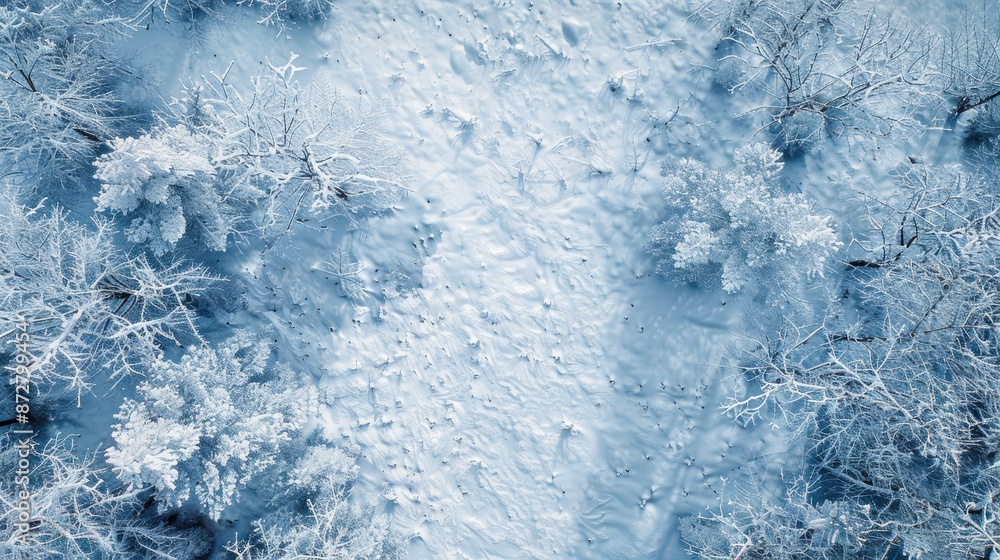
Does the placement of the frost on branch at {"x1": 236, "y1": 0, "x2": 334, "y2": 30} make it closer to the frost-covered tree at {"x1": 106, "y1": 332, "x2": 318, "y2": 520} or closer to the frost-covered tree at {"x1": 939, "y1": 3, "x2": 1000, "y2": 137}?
the frost-covered tree at {"x1": 106, "y1": 332, "x2": 318, "y2": 520}

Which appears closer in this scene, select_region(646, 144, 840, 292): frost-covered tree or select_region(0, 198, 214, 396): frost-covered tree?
select_region(0, 198, 214, 396): frost-covered tree

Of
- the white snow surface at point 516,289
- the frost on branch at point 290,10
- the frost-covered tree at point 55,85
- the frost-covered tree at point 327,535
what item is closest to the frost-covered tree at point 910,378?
the white snow surface at point 516,289

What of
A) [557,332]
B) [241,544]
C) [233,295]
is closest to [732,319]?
[557,332]

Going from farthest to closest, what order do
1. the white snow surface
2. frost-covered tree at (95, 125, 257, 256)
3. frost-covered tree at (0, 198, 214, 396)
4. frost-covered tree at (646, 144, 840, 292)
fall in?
1. the white snow surface
2. frost-covered tree at (646, 144, 840, 292)
3. frost-covered tree at (0, 198, 214, 396)
4. frost-covered tree at (95, 125, 257, 256)

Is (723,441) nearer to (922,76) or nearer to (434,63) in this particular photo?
(922,76)

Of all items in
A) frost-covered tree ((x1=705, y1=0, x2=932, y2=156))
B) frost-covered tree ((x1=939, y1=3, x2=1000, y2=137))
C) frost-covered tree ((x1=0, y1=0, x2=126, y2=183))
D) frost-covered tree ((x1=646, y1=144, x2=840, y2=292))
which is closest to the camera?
frost-covered tree ((x1=646, y1=144, x2=840, y2=292))

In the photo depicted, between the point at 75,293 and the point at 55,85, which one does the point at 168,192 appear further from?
the point at 55,85

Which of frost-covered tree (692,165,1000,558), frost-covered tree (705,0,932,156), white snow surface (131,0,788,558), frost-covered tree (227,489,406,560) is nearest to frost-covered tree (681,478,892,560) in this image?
frost-covered tree (692,165,1000,558)
